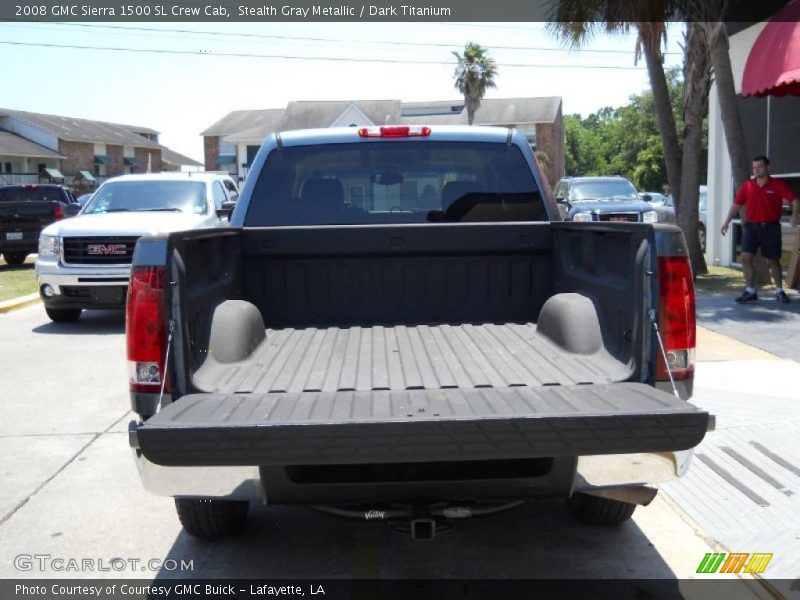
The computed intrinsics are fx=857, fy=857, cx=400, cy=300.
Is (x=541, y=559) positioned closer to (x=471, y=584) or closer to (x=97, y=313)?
(x=471, y=584)

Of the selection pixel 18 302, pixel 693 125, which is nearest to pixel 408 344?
pixel 18 302

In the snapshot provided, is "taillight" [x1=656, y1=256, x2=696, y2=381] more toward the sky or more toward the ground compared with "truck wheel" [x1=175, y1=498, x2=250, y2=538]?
more toward the sky

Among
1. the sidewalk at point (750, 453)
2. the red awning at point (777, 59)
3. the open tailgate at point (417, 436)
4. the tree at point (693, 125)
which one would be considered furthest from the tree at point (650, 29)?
the open tailgate at point (417, 436)

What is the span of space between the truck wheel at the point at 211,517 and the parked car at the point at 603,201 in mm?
12523

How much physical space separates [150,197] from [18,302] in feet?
9.80

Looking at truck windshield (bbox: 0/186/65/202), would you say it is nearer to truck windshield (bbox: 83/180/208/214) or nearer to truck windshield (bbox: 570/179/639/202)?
truck windshield (bbox: 83/180/208/214)

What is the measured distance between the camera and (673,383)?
3.44 meters

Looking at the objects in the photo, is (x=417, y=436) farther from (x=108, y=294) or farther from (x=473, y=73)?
(x=473, y=73)

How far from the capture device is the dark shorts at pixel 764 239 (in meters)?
11.4

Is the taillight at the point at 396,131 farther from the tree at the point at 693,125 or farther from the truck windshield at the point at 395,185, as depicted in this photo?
the tree at the point at 693,125

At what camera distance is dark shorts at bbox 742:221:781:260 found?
448 inches

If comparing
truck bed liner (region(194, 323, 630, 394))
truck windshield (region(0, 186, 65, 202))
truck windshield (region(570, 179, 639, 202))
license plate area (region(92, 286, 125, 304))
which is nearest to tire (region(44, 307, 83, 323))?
license plate area (region(92, 286, 125, 304))

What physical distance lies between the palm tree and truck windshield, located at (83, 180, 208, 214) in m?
45.2

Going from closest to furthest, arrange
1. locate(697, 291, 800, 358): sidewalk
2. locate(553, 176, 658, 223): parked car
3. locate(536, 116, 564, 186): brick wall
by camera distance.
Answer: locate(697, 291, 800, 358): sidewalk
locate(553, 176, 658, 223): parked car
locate(536, 116, 564, 186): brick wall
